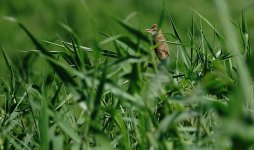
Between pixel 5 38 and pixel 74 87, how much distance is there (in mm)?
2720

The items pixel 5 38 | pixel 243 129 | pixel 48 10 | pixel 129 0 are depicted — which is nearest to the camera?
pixel 243 129

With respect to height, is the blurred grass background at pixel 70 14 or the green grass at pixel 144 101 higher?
the blurred grass background at pixel 70 14

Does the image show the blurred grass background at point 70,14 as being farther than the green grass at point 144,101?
Yes

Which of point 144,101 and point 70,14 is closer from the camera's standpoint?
point 144,101

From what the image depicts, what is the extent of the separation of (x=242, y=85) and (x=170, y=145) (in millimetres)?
144

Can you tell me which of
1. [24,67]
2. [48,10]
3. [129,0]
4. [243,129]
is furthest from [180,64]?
[129,0]

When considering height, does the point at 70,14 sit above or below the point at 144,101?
above

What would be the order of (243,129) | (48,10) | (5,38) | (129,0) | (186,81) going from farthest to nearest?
1. (129,0)
2. (48,10)
3. (5,38)
4. (186,81)
5. (243,129)

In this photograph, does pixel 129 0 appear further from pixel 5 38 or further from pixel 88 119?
pixel 88 119

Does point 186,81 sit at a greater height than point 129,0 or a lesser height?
lesser

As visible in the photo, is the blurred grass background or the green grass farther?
the blurred grass background

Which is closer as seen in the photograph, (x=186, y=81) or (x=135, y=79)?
(x=135, y=79)

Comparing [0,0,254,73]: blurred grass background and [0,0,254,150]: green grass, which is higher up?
[0,0,254,73]: blurred grass background

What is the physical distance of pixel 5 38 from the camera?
3291 mm
